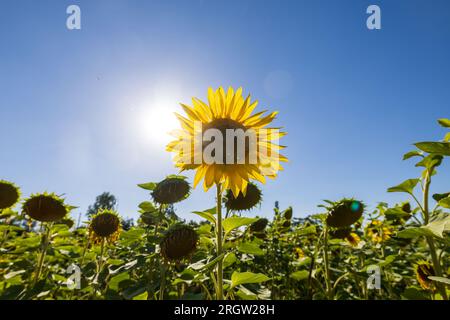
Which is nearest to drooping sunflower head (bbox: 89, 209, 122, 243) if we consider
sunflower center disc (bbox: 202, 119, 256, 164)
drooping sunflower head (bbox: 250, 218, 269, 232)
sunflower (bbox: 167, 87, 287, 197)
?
sunflower (bbox: 167, 87, 287, 197)

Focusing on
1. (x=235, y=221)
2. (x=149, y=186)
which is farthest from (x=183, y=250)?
(x=149, y=186)

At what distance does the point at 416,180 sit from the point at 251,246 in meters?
1.49

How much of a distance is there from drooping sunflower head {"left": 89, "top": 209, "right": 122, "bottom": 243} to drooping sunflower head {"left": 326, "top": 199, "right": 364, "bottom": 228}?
7.05 feet

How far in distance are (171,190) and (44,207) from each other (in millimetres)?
1360

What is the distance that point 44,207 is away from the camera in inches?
101

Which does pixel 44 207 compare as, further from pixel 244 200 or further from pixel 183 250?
pixel 244 200

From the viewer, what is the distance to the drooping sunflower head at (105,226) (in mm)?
2514

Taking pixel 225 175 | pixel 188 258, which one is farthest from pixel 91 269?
pixel 225 175

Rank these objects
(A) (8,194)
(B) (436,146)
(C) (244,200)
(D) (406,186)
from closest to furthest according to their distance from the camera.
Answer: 1. (B) (436,146)
2. (D) (406,186)
3. (A) (8,194)
4. (C) (244,200)

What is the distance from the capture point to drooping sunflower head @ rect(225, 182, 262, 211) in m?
2.80

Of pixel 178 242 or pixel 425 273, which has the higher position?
pixel 178 242

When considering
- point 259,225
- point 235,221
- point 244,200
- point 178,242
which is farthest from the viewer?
point 259,225

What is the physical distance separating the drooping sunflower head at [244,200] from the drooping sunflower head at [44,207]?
1665mm
